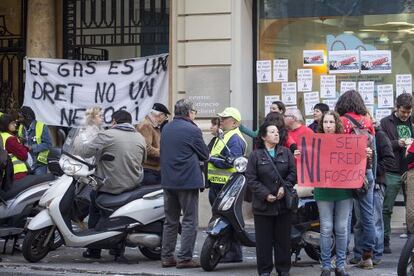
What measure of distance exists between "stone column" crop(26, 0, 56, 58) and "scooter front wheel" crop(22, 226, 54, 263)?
542 cm

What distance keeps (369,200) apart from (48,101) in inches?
272

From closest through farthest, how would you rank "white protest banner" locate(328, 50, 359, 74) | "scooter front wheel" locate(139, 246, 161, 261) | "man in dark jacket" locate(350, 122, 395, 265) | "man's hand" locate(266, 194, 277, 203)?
1. "man's hand" locate(266, 194, 277, 203)
2. "man in dark jacket" locate(350, 122, 395, 265)
3. "scooter front wheel" locate(139, 246, 161, 261)
4. "white protest banner" locate(328, 50, 359, 74)

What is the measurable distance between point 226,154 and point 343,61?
390cm

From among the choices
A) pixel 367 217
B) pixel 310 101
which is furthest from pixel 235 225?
pixel 310 101

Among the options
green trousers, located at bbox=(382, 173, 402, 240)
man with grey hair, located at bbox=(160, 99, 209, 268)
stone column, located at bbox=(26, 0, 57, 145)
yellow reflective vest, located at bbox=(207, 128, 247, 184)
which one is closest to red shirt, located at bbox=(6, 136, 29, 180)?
man with grey hair, located at bbox=(160, 99, 209, 268)

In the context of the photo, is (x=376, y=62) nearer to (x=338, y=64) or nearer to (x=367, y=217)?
(x=338, y=64)

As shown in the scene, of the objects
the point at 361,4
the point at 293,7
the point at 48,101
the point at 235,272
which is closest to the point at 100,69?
the point at 48,101

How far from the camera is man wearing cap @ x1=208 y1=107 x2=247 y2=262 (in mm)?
10484

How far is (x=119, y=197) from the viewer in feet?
34.5

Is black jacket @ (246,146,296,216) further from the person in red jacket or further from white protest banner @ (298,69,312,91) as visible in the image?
white protest banner @ (298,69,312,91)

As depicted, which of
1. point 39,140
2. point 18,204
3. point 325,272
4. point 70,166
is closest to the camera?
point 325,272

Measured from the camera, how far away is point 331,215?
921cm

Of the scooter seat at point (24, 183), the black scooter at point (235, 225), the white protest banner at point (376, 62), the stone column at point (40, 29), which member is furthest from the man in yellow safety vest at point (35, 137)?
the white protest banner at point (376, 62)

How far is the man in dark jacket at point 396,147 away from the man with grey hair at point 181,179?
2459mm
